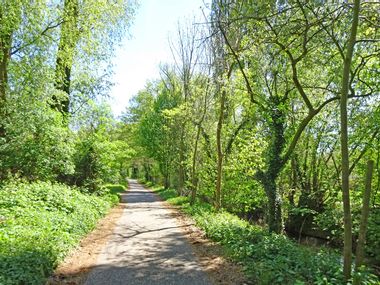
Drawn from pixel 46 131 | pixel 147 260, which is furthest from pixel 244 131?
pixel 147 260

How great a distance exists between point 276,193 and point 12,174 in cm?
992

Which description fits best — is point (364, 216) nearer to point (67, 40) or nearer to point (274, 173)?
point (274, 173)

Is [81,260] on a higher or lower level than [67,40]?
lower

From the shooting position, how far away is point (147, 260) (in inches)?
316

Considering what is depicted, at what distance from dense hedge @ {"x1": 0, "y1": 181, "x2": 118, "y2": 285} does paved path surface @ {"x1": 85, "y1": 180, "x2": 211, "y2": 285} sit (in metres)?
0.94

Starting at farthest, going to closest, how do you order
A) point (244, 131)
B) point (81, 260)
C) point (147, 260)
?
point (244, 131), point (147, 260), point (81, 260)

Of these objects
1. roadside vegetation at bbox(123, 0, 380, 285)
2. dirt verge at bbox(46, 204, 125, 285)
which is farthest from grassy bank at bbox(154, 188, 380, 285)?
dirt verge at bbox(46, 204, 125, 285)

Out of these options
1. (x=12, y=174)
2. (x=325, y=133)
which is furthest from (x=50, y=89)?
(x=325, y=133)

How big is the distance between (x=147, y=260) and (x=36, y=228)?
285cm

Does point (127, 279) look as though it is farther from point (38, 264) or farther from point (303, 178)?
point (303, 178)

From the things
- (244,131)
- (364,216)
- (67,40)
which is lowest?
(364,216)

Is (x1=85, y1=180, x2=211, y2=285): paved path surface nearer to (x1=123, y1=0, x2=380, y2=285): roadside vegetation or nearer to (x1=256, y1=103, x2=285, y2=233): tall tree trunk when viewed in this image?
(x1=123, y1=0, x2=380, y2=285): roadside vegetation

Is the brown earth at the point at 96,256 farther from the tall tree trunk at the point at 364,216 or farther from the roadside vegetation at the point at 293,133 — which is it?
the tall tree trunk at the point at 364,216

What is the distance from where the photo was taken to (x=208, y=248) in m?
9.31
